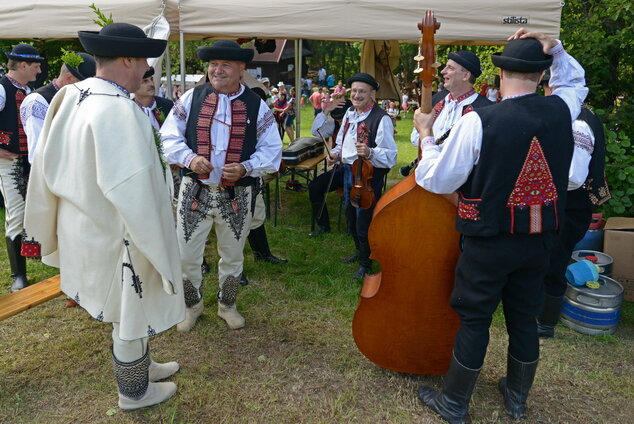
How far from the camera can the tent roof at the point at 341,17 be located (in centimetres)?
418

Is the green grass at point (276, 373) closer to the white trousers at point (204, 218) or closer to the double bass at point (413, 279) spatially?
the double bass at point (413, 279)

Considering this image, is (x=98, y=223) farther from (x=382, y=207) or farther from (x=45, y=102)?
(x=45, y=102)

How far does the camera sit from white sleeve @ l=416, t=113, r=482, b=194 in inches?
80.9

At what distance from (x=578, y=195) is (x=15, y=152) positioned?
4217 millimetres

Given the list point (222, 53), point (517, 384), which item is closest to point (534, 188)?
point (517, 384)

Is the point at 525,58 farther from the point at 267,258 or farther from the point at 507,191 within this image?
the point at 267,258

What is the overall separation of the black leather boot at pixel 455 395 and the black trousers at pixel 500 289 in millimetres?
52

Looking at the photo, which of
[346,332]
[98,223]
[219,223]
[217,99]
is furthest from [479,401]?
[217,99]

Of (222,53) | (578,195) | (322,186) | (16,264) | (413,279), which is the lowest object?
(16,264)

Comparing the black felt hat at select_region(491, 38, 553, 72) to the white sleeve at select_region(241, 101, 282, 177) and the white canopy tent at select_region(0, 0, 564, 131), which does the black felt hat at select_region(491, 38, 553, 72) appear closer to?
the white sleeve at select_region(241, 101, 282, 177)

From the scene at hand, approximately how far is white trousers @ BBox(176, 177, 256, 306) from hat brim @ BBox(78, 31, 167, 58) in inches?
45.1

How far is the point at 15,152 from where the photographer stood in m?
3.91

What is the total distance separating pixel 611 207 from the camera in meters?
5.15

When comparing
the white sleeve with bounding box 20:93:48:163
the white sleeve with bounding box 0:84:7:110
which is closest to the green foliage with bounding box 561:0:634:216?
the white sleeve with bounding box 20:93:48:163
